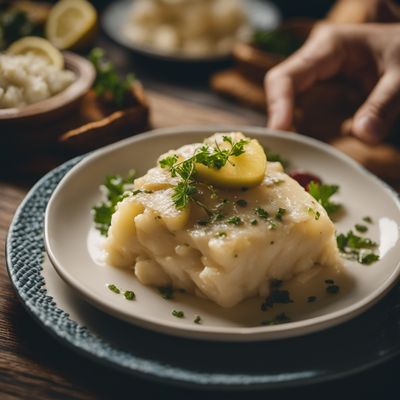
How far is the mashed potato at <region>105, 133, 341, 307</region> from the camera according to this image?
8.18ft

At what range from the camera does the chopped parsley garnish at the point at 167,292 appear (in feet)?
8.63

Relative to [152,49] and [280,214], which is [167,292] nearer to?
→ [280,214]

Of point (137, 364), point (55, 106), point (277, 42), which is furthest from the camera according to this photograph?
point (277, 42)

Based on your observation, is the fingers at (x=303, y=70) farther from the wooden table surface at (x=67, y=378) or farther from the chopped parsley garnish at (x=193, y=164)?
the wooden table surface at (x=67, y=378)

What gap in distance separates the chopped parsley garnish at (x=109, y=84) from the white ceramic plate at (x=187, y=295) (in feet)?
3.16

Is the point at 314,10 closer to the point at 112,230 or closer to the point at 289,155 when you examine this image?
the point at 289,155

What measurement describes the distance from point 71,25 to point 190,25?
3.72ft

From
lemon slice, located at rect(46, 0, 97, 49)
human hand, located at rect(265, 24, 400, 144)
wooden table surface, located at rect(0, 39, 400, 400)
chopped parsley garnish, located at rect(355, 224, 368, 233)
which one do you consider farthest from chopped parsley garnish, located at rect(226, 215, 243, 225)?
lemon slice, located at rect(46, 0, 97, 49)

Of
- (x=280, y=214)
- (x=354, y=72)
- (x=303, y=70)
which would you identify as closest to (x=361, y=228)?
(x=280, y=214)

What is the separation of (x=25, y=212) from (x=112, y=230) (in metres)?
0.58

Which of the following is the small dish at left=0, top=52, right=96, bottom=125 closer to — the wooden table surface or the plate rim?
the wooden table surface

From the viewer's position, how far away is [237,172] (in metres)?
2.71

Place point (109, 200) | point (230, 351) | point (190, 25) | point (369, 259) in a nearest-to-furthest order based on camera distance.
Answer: point (230, 351) → point (369, 259) → point (109, 200) → point (190, 25)

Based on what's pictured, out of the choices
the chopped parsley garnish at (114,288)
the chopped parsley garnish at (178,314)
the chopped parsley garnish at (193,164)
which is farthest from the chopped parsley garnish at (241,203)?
the chopped parsley garnish at (114,288)
